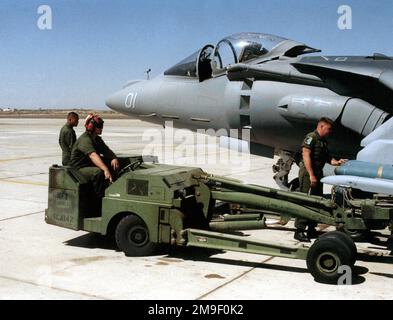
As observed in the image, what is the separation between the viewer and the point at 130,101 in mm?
10219

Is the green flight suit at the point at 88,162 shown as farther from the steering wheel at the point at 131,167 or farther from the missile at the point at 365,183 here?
the missile at the point at 365,183

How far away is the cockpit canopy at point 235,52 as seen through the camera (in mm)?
8602

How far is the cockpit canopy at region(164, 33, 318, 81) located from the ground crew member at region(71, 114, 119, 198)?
9.98ft

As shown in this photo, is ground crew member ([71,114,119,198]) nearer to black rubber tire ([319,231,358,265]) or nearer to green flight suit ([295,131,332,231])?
green flight suit ([295,131,332,231])

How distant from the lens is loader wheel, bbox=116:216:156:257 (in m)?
5.99

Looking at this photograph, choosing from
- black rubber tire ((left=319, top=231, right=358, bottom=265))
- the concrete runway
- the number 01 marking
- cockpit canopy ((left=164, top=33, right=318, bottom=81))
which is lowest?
the concrete runway

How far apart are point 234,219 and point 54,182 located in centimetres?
249

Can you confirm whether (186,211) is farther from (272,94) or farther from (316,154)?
(272,94)

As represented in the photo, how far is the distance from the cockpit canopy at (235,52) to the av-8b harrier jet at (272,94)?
0.02m

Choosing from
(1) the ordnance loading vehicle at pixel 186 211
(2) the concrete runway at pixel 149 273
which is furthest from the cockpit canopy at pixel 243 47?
(2) the concrete runway at pixel 149 273

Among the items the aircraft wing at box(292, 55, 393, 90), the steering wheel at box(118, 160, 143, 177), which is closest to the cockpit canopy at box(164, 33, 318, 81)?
the aircraft wing at box(292, 55, 393, 90)

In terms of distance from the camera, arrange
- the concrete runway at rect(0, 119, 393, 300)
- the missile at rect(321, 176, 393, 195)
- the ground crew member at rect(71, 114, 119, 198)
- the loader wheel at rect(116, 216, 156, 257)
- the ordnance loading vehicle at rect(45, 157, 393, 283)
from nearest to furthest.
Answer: the concrete runway at rect(0, 119, 393, 300) < the missile at rect(321, 176, 393, 195) < the ordnance loading vehicle at rect(45, 157, 393, 283) < the loader wheel at rect(116, 216, 156, 257) < the ground crew member at rect(71, 114, 119, 198)

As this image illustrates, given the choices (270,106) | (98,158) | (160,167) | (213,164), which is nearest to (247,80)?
(270,106)
